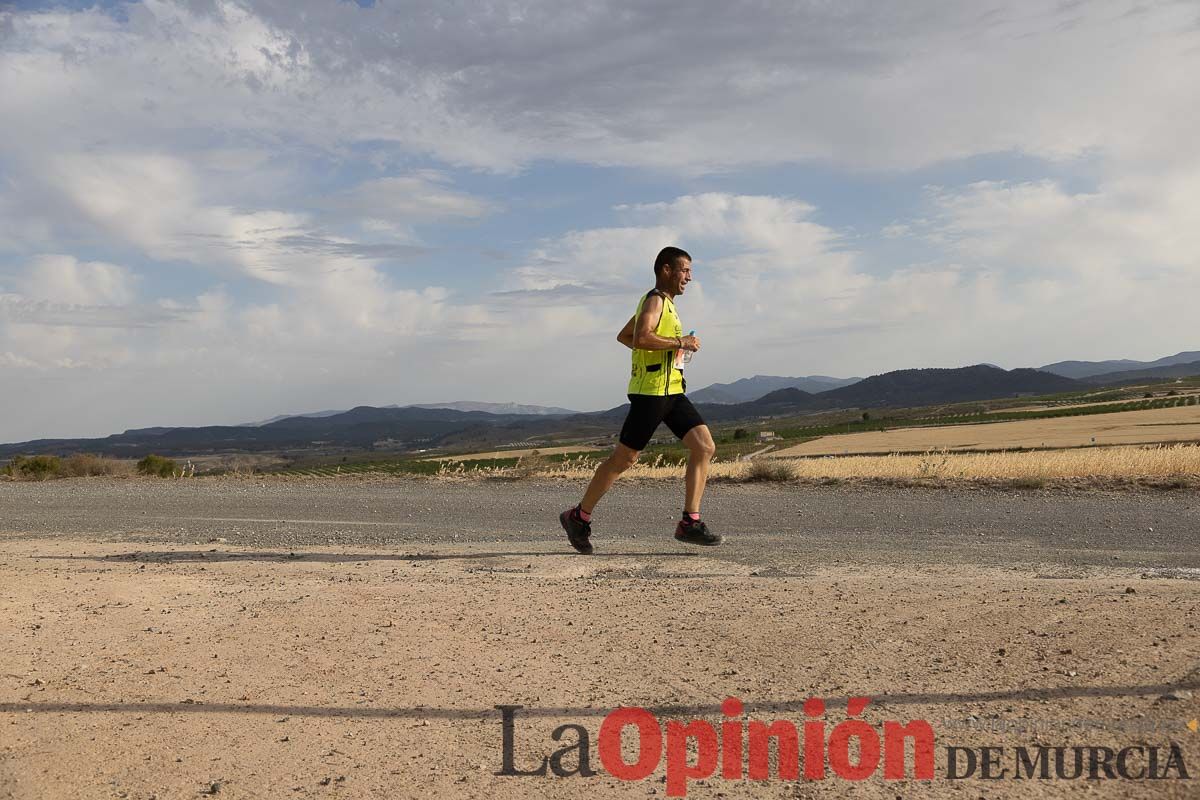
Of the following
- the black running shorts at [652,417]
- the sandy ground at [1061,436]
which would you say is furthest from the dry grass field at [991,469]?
the sandy ground at [1061,436]

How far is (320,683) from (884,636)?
252 cm

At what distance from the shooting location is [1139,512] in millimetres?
9898

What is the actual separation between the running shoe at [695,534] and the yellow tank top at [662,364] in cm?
108

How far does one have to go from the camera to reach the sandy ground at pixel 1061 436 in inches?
1932

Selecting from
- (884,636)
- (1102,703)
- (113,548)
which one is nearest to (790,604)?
(884,636)

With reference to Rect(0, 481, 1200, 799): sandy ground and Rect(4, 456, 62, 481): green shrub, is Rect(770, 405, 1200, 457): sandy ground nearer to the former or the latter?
Rect(4, 456, 62, 481): green shrub

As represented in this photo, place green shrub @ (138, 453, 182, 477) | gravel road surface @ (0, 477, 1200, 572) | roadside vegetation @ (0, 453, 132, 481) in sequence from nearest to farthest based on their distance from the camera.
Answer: gravel road surface @ (0, 477, 1200, 572), roadside vegetation @ (0, 453, 132, 481), green shrub @ (138, 453, 182, 477)

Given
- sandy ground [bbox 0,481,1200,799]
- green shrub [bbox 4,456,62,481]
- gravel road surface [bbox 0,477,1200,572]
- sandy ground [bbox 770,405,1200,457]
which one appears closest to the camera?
sandy ground [bbox 0,481,1200,799]

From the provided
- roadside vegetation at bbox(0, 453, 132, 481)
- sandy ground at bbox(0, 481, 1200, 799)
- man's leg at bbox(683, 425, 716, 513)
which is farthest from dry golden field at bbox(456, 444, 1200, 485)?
roadside vegetation at bbox(0, 453, 132, 481)

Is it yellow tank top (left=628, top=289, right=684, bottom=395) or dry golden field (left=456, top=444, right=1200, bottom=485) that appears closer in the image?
yellow tank top (left=628, top=289, right=684, bottom=395)

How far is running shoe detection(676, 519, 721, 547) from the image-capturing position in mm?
7324

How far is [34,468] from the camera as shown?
2356 centimetres

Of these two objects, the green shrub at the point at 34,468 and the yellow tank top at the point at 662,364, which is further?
the green shrub at the point at 34,468

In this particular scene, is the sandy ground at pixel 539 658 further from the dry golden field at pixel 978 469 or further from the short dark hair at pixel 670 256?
the dry golden field at pixel 978 469
